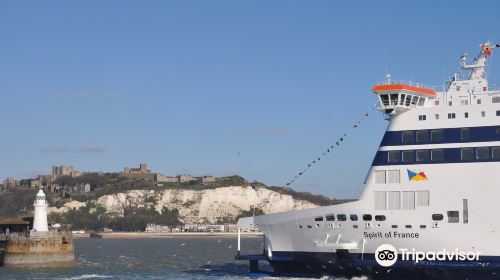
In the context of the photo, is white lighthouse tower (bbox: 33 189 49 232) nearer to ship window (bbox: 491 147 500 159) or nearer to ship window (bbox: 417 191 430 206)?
ship window (bbox: 417 191 430 206)

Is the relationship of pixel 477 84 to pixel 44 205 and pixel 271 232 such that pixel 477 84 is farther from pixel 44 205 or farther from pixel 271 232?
pixel 44 205

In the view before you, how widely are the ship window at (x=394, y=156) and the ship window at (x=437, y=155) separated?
1559 mm

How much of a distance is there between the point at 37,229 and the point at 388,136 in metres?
Answer: 28.9

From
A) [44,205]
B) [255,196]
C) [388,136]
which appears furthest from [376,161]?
[255,196]

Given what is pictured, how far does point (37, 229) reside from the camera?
52.8 meters

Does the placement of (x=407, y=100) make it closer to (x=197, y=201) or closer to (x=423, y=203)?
(x=423, y=203)

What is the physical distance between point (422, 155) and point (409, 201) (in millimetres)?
2173

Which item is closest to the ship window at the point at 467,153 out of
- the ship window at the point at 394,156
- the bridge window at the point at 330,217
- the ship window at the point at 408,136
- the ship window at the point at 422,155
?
the ship window at the point at 422,155

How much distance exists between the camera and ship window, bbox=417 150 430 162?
110ft

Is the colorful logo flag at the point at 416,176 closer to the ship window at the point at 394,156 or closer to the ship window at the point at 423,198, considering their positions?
the ship window at the point at 423,198

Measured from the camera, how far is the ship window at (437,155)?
33.3 metres

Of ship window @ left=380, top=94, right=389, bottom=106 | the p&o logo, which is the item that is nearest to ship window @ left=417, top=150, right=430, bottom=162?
ship window @ left=380, top=94, right=389, bottom=106

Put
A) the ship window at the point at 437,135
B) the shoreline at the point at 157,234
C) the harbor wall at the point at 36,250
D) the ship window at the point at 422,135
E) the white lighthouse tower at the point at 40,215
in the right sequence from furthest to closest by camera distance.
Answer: the shoreline at the point at 157,234 → the white lighthouse tower at the point at 40,215 → the harbor wall at the point at 36,250 → the ship window at the point at 422,135 → the ship window at the point at 437,135

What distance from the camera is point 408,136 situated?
112 feet
